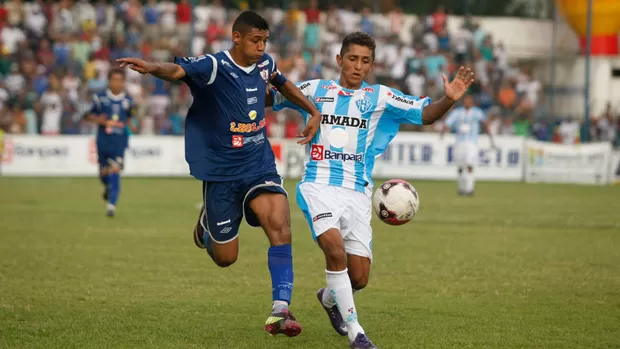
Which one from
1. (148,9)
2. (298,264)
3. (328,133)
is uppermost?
(148,9)

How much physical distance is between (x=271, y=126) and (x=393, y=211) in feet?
73.9

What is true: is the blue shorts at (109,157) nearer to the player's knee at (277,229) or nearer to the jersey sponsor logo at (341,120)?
the jersey sponsor logo at (341,120)

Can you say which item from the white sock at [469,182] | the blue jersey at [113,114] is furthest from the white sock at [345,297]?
the white sock at [469,182]

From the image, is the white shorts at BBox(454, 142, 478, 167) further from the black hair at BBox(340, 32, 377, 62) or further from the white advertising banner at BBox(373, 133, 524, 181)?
the black hair at BBox(340, 32, 377, 62)

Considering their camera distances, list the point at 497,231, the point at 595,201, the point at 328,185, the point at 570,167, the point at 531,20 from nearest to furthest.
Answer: the point at 328,185 → the point at 497,231 → the point at 595,201 → the point at 570,167 → the point at 531,20

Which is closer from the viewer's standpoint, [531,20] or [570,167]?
[570,167]

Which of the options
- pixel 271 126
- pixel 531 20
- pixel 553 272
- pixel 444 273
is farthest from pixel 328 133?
pixel 531 20

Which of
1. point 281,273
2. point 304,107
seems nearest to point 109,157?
point 304,107

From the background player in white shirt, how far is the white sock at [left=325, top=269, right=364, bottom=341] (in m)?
16.4

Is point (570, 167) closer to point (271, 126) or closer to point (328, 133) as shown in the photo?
point (271, 126)

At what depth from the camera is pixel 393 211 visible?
744 cm

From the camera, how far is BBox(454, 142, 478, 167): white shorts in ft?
74.9

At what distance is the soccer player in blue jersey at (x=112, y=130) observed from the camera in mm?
16500

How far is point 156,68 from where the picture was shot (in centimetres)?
660
